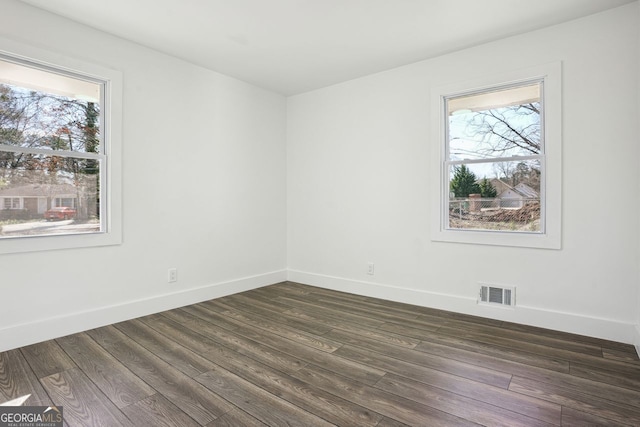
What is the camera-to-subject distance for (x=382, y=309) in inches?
138

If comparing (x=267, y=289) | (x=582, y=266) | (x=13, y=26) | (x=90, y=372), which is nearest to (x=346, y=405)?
(x=90, y=372)

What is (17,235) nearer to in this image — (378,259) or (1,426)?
(1,426)

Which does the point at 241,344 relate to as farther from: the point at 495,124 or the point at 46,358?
the point at 495,124

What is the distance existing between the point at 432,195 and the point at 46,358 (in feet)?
11.4

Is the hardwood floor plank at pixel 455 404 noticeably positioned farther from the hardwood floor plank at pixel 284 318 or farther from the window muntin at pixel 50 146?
the window muntin at pixel 50 146

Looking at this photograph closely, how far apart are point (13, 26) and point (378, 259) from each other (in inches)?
150

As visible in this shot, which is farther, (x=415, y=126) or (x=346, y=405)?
(x=415, y=126)

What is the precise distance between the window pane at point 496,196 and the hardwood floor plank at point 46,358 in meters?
3.42

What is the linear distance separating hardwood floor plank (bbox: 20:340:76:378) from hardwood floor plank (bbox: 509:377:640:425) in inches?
112

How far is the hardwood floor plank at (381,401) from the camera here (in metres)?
1.70

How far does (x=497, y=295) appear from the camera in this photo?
3.18m

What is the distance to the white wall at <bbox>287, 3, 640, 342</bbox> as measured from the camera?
265 centimetres

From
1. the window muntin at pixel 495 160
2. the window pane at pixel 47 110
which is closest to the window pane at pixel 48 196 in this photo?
the window pane at pixel 47 110

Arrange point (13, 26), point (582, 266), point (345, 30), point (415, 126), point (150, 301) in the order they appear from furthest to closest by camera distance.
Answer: point (415, 126) < point (150, 301) < point (345, 30) < point (582, 266) < point (13, 26)
